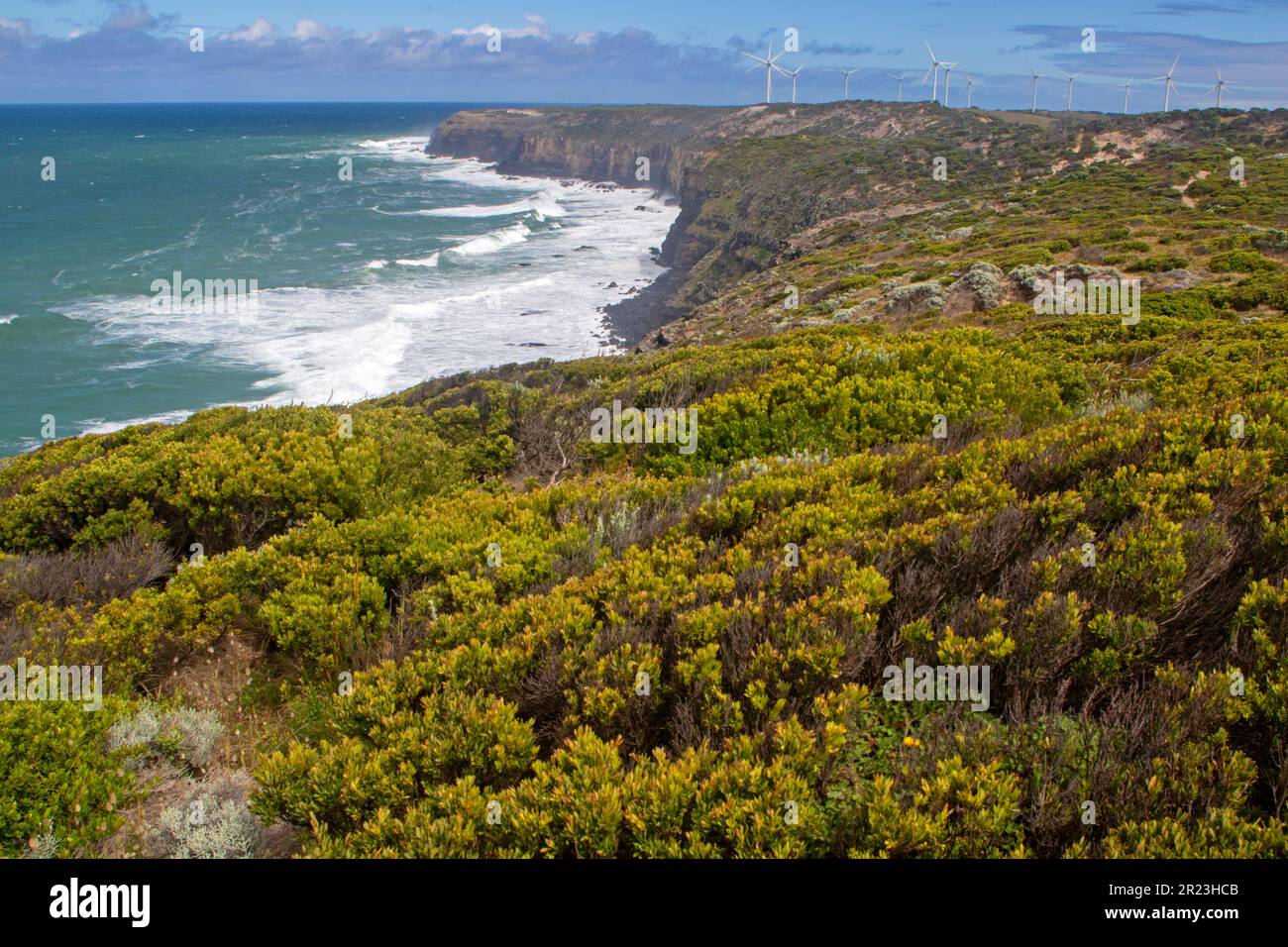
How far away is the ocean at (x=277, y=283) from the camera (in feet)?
126

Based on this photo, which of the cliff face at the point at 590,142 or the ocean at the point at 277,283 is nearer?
the ocean at the point at 277,283

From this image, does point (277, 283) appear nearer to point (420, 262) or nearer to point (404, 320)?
point (420, 262)

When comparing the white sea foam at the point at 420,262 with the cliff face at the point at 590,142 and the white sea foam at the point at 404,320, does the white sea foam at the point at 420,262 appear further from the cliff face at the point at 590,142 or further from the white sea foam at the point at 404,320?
the cliff face at the point at 590,142

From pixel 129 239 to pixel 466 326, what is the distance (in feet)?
139

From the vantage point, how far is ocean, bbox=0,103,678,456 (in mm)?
38406

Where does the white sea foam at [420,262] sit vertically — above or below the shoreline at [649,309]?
above

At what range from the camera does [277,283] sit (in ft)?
188

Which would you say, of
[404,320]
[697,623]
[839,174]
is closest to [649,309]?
[404,320]

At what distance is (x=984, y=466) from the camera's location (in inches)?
249

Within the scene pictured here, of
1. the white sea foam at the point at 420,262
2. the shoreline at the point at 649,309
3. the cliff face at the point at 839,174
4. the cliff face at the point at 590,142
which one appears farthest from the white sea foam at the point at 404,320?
the cliff face at the point at 590,142

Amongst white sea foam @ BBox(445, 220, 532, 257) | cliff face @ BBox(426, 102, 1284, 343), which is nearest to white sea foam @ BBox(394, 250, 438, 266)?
white sea foam @ BBox(445, 220, 532, 257)
